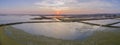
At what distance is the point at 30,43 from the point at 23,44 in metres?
0.28

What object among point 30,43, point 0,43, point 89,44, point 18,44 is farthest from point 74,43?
point 0,43

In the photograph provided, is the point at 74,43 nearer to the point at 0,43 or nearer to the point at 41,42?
the point at 41,42

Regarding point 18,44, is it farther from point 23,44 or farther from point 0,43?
point 0,43

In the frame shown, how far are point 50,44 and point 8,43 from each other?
1.51m

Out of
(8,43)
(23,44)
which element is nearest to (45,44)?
(23,44)

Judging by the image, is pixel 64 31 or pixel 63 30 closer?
pixel 64 31

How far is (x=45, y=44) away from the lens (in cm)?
616

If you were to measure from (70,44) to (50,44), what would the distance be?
0.81 m

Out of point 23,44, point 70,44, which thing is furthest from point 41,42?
point 70,44

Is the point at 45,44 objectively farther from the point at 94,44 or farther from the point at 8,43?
the point at 94,44

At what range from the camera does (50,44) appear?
20.1 ft

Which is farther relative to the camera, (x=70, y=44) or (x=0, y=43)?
(x=70, y=44)

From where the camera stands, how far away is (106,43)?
252 inches

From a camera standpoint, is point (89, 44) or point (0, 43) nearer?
point (0, 43)
